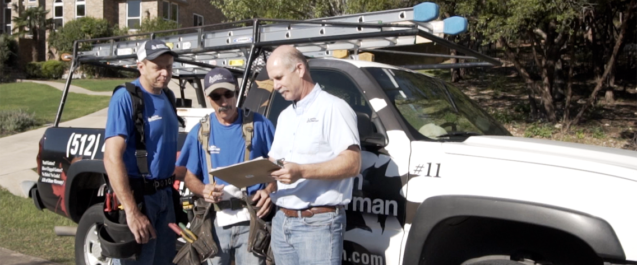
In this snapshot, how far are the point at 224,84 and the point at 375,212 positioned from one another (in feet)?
3.78

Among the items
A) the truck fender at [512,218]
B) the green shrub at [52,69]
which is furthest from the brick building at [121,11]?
the truck fender at [512,218]

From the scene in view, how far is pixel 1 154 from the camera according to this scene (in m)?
12.1

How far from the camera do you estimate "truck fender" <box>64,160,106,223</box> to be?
4.60 metres

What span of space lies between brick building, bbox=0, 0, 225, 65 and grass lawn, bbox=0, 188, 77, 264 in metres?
29.9

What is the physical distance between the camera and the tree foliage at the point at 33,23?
3888 cm

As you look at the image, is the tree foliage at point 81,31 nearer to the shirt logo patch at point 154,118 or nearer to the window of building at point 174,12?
the window of building at point 174,12

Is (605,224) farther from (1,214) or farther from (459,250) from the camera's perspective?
(1,214)

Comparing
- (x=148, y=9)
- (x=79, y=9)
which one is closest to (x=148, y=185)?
(x=148, y=9)

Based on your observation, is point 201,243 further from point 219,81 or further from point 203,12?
point 203,12

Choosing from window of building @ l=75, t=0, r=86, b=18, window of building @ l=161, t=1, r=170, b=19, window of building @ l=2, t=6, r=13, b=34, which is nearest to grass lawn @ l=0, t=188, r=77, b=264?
window of building @ l=161, t=1, r=170, b=19

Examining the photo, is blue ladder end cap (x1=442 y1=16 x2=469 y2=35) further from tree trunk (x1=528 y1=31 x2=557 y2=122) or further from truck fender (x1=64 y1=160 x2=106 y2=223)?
tree trunk (x1=528 y1=31 x2=557 y2=122)

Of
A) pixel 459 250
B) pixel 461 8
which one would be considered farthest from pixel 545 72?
pixel 459 250

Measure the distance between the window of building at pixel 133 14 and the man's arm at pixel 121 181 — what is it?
1433 inches

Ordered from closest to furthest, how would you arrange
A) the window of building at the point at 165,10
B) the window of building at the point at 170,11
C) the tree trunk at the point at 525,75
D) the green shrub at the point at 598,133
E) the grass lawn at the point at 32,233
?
the grass lawn at the point at 32,233
the green shrub at the point at 598,133
the tree trunk at the point at 525,75
the window of building at the point at 165,10
the window of building at the point at 170,11
